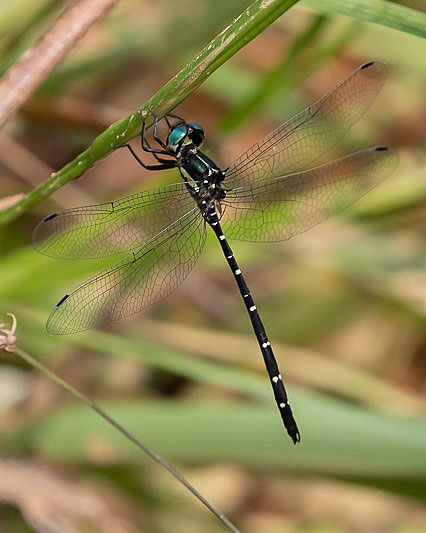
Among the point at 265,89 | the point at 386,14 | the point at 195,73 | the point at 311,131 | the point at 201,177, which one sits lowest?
the point at 195,73

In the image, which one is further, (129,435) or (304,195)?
(304,195)

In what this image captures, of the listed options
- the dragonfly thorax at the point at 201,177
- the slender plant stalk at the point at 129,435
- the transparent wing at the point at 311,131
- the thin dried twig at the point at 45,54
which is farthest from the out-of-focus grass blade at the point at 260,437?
the thin dried twig at the point at 45,54

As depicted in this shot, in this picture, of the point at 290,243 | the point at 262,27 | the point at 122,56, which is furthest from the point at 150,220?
the point at 122,56

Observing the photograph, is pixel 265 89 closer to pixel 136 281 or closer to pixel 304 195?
pixel 304 195

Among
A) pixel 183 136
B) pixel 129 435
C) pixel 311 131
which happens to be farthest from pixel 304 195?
pixel 129 435

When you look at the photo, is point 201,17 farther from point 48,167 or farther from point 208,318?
point 208,318

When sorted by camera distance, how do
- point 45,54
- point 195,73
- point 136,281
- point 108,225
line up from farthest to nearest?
1. point 136,281
2. point 108,225
3. point 45,54
4. point 195,73
